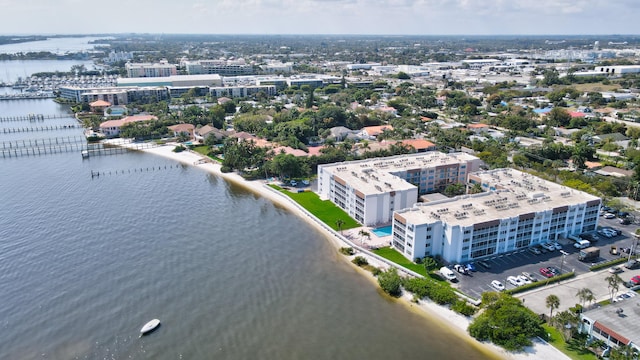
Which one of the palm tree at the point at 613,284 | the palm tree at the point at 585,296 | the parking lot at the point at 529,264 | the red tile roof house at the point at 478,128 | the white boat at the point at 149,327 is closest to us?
the white boat at the point at 149,327

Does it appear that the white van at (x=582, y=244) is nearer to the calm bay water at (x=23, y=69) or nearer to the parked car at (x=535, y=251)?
the parked car at (x=535, y=251)

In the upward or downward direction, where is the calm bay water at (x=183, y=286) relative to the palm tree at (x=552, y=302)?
downward

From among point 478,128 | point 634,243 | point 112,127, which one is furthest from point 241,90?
point 634,243

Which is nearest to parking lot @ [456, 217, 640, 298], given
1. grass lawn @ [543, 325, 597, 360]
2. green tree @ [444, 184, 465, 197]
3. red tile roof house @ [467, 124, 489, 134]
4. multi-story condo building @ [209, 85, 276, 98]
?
grass lawn @ [543, 325, 597, 360]

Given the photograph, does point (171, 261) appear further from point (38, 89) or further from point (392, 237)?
point (38, 89)

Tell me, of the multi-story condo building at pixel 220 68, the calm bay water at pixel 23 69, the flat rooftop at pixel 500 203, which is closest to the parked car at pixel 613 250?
the flat rooftop at pixel 500 203

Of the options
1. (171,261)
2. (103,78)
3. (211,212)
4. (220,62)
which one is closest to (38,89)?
(103,78)

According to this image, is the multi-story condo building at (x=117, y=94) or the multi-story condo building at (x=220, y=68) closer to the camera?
the multi-story condo building at (x=117, y=94)

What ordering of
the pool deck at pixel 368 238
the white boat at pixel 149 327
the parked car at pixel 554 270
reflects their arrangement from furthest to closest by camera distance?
1. the pool deck at pixel 368 238
2. the parked car at pixel 554 270
3. the white boat at pixel 149 327
